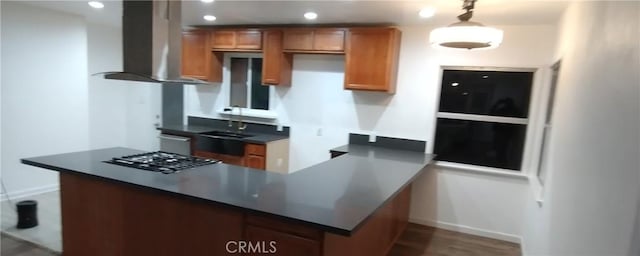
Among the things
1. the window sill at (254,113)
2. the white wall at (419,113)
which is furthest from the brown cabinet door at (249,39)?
the window sill at (254,113)

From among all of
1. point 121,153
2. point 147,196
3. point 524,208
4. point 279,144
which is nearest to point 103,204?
point 147,196

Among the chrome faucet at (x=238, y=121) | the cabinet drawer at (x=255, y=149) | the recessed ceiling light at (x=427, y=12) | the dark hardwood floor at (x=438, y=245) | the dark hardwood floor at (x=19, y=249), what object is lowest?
the dark hardwood floor at (x=19, y=249)

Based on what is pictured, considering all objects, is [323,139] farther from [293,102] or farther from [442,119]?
[442,119]

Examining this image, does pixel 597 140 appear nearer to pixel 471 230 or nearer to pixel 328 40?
pixel 471 230

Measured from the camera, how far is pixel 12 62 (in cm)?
399

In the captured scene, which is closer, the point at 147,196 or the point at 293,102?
the point at 147,196

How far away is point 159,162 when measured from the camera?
2.76 m

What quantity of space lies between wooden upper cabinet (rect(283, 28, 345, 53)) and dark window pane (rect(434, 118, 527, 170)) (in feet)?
4.78

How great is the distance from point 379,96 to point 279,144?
1.37 m

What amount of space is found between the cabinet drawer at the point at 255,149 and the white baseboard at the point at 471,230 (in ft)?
6.24

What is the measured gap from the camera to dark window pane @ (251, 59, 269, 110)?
4949mm

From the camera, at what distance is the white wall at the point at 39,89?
401 cm

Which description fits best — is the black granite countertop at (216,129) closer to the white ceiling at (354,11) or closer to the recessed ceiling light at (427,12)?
the white ceiling at (354,11)

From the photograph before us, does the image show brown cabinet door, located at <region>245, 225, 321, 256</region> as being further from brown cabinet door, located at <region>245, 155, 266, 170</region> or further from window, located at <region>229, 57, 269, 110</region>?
window, located at <region>229, 57, 269, 110</region>
